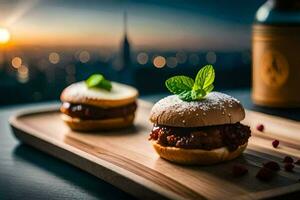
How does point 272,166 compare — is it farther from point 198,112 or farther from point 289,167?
point 198,112

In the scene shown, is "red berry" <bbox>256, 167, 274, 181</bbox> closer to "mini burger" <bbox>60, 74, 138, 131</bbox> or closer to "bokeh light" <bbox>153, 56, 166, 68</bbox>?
"mini burger" <bbox>60, 74, 138, 131</bbox>

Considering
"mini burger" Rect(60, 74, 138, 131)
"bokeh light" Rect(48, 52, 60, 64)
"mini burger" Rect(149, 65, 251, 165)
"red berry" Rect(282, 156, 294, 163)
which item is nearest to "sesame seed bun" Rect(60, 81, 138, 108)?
"mini burger" Rect(60, 74, 138, 131)

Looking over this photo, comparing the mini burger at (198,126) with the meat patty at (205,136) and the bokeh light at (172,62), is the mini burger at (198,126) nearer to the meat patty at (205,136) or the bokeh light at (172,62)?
the meat patty at (205,136)

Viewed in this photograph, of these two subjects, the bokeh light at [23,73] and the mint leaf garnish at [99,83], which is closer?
the mint leaf garnish at [99,83]

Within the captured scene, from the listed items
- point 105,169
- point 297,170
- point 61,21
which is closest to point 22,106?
point 61,21

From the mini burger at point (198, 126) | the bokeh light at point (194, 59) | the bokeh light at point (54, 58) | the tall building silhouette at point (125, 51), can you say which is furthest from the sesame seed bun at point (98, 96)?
the bokeh light at point (194, 59)

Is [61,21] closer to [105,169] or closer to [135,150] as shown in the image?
[135,150]
